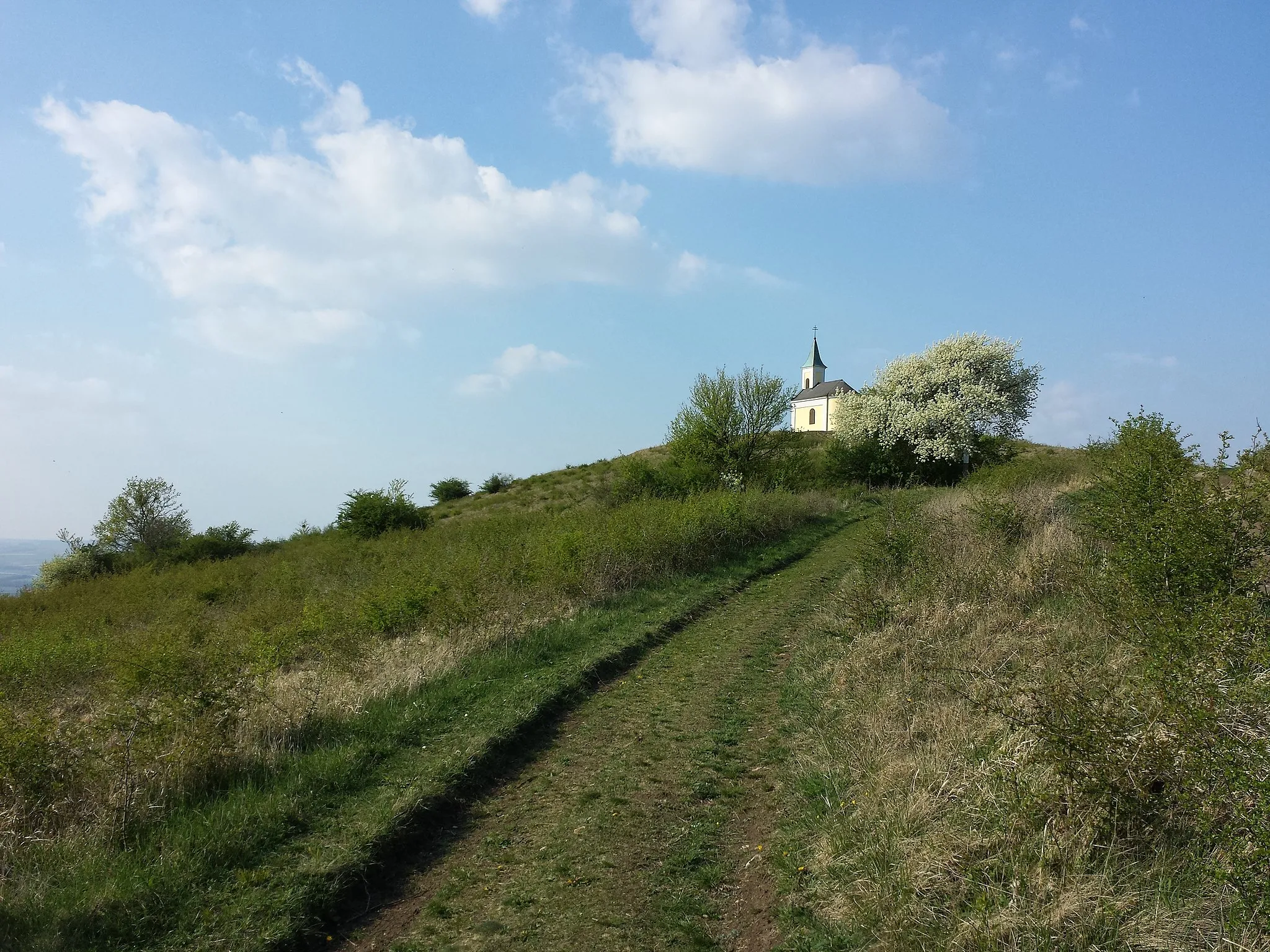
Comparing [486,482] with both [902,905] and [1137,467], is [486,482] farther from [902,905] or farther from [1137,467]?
[902,905]

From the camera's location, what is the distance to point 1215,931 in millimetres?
3504

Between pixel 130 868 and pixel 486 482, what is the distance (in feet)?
154

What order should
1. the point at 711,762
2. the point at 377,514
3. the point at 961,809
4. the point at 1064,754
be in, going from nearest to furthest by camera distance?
the point at 1064,754
the point at 961,809
the point at 711,762
the point at 377,514

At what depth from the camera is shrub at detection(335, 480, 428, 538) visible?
3138 cm

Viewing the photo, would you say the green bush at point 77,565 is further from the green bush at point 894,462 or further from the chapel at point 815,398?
the chapel at point 815,398

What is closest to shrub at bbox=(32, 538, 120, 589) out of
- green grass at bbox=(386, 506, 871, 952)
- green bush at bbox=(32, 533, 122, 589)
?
green bush at bbox=(32, 533, 122, 589)

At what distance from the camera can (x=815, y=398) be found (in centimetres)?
8694

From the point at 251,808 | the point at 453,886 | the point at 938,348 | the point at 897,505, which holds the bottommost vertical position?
the point at 453,886

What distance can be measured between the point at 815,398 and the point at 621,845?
84769mm

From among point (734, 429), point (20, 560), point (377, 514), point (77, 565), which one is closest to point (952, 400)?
point (734, 429)

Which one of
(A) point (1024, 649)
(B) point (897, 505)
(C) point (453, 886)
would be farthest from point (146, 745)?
(B) point (897, 505)

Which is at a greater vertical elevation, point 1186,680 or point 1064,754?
point 1186,680

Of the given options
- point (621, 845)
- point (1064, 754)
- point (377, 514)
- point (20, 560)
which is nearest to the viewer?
point (1064, 754)

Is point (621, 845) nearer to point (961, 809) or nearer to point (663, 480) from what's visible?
point (961, 809)
